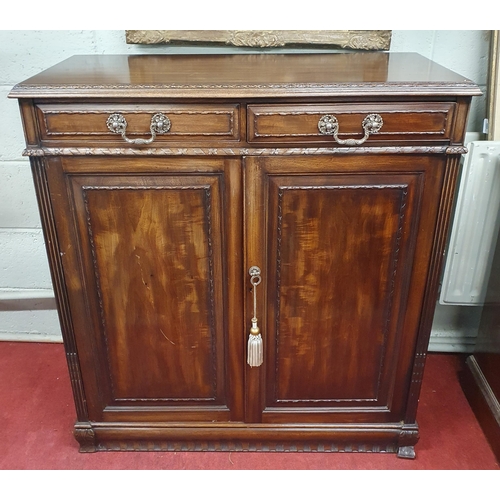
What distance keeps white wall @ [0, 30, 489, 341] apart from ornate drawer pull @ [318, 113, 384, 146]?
0.56 meters

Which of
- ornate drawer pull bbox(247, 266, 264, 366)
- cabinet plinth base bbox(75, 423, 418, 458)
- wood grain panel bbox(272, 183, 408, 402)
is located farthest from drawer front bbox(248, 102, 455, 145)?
cabinet plinth base bbox(75, 423, 418, 458)

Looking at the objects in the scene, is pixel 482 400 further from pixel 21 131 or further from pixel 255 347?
pixel 21 131

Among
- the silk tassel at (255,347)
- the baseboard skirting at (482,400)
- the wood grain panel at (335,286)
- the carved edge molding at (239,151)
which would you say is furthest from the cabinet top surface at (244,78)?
the baseboard skirting at (482,400)

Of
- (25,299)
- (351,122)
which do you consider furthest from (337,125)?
(25,299)

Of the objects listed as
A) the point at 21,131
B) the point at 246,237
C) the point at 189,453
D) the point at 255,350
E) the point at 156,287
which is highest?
the point at 21,131

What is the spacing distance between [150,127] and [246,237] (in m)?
0.35

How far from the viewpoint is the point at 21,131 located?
5.74ft

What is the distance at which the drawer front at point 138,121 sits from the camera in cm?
119

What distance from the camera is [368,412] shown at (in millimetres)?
1564

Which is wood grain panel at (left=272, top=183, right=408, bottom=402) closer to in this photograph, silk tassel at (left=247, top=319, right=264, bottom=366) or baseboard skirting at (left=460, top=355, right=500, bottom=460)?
silk tassel at (left=247, top=319, right=264, bottom=366)

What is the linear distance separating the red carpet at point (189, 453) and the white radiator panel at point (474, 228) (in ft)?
1.16

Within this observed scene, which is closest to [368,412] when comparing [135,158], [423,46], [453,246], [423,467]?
[423,467]

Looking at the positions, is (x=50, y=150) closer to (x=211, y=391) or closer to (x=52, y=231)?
(x=52, y=231)

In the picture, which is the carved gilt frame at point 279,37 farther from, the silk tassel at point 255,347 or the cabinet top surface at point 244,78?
the silk tassel at point 255,347
